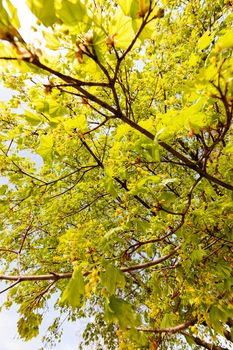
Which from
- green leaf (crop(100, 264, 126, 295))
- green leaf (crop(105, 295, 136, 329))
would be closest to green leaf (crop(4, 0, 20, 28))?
green leaf (crop(100, 264, 126, 295))

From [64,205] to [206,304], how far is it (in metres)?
4.09

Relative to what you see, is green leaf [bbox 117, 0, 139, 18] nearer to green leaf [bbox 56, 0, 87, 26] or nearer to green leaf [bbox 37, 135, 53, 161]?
green leaf [bbox 56, 0, 87, 26]

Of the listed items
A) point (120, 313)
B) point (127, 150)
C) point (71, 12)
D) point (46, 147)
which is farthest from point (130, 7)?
point (127, 150)

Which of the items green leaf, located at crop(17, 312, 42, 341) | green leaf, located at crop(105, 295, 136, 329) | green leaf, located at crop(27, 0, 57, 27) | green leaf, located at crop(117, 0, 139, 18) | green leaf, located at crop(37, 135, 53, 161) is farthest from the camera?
green leaf, located at crop(17, 312, 42, 341)

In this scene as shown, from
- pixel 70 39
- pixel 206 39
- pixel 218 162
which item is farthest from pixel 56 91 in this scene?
pixel 218 162

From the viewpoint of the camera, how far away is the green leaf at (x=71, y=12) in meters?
1.05

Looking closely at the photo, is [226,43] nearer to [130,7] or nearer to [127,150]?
[130,7]

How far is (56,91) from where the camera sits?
1.83 metres

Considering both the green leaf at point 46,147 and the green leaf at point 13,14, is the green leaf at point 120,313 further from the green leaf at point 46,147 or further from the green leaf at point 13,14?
the green leaf at point 13,14

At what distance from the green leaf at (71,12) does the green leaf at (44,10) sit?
0.04 meters

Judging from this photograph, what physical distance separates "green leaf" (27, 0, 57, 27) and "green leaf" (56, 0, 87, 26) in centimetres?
4

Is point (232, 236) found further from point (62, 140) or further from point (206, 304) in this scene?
point (62, 140)

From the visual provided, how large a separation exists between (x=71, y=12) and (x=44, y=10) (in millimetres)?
102

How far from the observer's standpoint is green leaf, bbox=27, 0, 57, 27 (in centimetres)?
101
